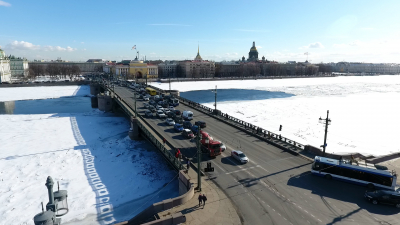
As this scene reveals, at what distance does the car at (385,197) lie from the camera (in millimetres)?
14125

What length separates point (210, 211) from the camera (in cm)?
1339

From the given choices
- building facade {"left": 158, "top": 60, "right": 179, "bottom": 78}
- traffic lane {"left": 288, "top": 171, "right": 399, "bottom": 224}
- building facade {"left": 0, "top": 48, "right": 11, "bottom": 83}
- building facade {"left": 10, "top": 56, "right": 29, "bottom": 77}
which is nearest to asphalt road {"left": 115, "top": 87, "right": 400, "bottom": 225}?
traffic lane {"left": 288, "top": 171, "right": 399, "bottom": 224}

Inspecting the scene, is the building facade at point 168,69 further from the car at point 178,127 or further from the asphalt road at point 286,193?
the asphalt road at point 286,193

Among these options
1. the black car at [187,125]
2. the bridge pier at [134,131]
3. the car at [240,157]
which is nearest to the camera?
the car at [240,157]

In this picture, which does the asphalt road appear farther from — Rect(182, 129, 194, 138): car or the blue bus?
Rect(182, 129, 194, 138): car

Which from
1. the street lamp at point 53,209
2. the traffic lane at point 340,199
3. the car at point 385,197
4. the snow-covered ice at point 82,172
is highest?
the street lamp at point 53,209

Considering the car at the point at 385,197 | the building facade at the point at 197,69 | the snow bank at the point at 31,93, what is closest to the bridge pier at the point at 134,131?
the car at the point at 385,197

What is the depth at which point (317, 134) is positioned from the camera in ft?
106

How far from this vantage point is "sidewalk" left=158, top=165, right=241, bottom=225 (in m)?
12.6

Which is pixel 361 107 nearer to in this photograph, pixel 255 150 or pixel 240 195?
pixel 255 150

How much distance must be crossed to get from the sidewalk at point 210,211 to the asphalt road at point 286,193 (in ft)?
1.61

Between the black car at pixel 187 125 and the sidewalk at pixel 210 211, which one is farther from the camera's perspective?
the black car at pixel 187 125

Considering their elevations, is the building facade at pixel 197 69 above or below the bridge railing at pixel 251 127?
above

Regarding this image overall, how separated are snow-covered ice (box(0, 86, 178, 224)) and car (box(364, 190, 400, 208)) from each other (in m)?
11.6
